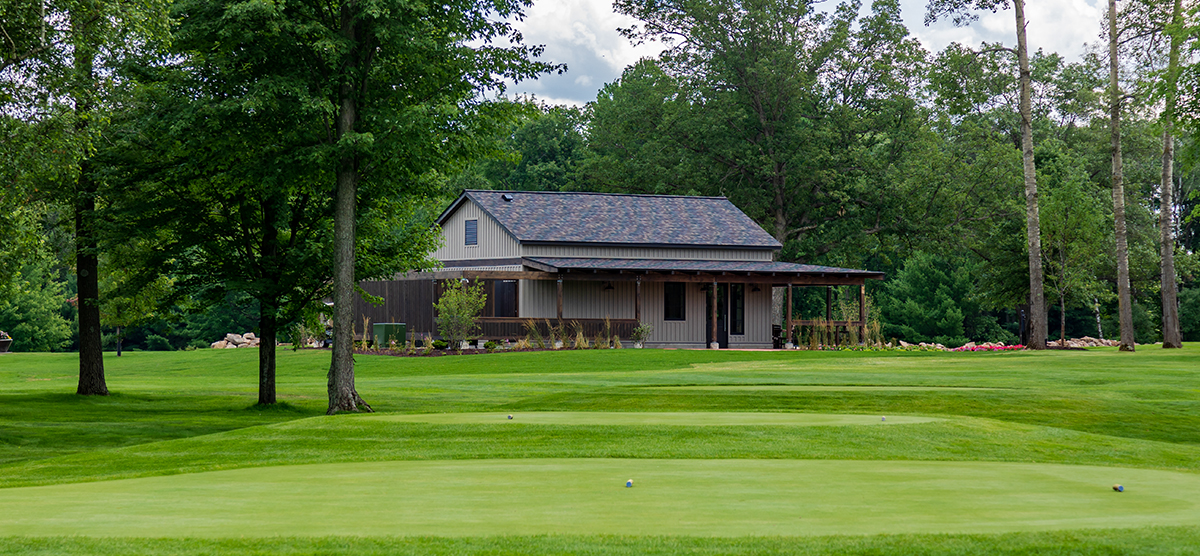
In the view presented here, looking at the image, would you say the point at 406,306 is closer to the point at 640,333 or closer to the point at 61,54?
the point at 640,333

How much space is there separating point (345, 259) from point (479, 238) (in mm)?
23251

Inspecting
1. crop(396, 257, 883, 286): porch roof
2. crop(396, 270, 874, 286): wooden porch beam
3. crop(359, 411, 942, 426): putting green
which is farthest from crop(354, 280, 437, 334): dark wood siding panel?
crop(359, 411, 942, 426): putting green

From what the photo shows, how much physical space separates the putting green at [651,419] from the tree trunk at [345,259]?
208 cm

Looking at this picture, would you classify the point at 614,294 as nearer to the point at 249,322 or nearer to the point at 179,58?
the point at 179,58

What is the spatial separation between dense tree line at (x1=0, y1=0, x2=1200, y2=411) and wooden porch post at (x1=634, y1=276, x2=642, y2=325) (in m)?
7.56

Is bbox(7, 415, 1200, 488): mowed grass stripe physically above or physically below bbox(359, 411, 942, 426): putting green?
below

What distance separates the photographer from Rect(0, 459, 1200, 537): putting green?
6320 mm

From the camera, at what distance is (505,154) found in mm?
19516

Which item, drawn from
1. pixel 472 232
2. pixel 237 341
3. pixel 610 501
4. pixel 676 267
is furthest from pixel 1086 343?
pixel 610 501

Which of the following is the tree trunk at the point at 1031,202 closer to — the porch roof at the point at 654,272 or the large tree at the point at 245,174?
the porch roof at the point at 654,272

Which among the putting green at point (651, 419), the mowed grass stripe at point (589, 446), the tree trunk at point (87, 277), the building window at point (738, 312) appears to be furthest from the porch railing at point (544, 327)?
the mowed grass stripe at point (589, 446)

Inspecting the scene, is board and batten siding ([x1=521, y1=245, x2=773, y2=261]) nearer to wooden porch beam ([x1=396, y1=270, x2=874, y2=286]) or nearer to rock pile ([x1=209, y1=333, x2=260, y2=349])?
wooden porch beam ([x1=396, y1=270, x2=874, y2=286])

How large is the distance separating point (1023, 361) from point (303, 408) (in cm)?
1771

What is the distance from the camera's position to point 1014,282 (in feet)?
141
